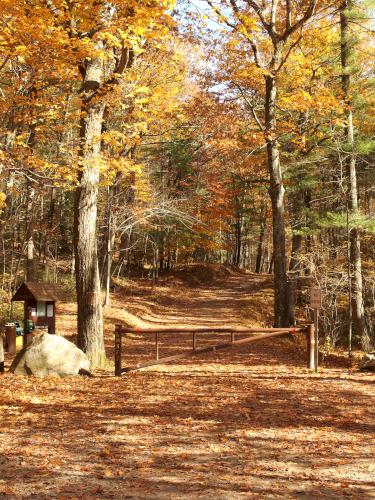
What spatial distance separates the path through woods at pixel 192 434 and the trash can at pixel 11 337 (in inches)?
166

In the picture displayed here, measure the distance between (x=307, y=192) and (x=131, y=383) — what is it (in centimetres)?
1567

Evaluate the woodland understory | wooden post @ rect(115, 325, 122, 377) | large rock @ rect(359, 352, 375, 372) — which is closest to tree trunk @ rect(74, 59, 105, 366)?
the woodland understory

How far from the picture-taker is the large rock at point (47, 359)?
9.65 m

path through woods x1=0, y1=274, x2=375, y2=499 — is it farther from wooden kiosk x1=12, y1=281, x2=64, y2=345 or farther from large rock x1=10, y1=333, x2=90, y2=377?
wooden kiosk x1=12, y1=281, x2=64, y2=345

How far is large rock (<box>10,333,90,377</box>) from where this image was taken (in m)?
9.65

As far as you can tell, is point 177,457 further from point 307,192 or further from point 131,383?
point 307,192

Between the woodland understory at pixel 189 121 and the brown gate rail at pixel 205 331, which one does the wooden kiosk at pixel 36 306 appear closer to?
the woodland understory at pixel 189 121

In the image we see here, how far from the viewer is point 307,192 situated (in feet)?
74.9

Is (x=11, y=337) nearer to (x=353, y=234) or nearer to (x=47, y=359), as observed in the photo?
(x=47, y=359)

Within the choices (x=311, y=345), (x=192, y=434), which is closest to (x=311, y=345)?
(x=311, y=345)

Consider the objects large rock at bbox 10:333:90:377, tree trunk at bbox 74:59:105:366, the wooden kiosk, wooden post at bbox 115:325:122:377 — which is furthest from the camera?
the wooden kiosk

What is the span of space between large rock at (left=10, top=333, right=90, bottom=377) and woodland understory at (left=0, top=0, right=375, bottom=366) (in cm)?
123

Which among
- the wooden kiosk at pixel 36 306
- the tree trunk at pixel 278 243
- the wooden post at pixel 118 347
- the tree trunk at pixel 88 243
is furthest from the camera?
the tree trunk at pixel 278 243

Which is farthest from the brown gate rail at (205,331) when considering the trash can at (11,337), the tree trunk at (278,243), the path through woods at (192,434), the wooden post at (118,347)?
the tree trunk at (278,243)
